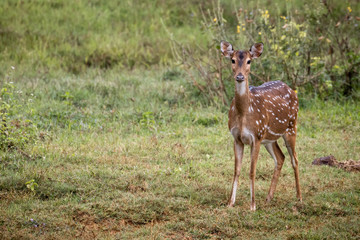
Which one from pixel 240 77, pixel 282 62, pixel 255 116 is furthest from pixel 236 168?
pixel 282 62

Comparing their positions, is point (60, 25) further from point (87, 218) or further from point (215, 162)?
point (87, 218)

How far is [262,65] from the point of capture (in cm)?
1088

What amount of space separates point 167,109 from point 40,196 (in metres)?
4.62

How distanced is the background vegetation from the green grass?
0.02 metres

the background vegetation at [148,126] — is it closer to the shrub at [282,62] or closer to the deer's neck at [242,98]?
the shrub at [282,62]

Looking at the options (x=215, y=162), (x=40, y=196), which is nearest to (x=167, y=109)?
(x=215, y=162)

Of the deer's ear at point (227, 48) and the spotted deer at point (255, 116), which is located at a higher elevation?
the deer's ear at point (227, 48)

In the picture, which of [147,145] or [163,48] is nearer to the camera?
[147,145]

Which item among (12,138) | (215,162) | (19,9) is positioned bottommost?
(215,162)

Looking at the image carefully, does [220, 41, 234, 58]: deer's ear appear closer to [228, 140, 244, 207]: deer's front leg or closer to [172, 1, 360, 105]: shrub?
[228, 140, 244, 207]: deer's front leg

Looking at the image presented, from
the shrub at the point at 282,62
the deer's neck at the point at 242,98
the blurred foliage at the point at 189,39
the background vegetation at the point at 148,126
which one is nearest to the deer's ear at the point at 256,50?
the deer's neck at the point at 242,98

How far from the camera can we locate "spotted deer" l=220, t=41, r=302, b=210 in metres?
6.16

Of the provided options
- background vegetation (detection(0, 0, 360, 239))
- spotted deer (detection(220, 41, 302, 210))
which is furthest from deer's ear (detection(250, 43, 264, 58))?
background vegetation (detection(0, 0, 360, 239))

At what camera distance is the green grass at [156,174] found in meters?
5.63
